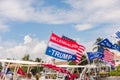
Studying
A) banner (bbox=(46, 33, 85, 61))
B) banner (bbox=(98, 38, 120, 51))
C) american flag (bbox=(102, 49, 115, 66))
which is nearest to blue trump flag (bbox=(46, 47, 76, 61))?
banner (bbox=(46, 33, 85, 61))

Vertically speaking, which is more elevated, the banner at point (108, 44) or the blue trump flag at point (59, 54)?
the banner at point (108, 44)

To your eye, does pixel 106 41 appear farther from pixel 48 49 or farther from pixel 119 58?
pixel 119 58

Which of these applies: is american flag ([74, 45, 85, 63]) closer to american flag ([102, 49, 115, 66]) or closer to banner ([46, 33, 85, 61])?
banner ([46, 33, 85, 61])

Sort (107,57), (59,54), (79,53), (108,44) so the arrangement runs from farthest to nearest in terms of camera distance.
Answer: (108,44) → (107,57) → (79,53) → (59,54)

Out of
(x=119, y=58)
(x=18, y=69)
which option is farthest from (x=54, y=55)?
(x=119, y=58)

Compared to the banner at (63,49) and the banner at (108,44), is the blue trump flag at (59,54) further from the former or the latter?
the banner at (108,44)

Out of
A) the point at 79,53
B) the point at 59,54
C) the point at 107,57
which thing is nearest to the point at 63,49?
the point at 59,54

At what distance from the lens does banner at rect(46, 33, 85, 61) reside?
2653 cm

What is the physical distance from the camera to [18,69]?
102 ft

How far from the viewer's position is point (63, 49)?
27.7 meters

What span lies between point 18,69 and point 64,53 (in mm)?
5312

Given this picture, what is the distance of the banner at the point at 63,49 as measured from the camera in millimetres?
26531

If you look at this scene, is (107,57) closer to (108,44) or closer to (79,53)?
(108,44)

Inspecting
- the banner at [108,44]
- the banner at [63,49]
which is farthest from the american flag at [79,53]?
the banner at [108,44]
